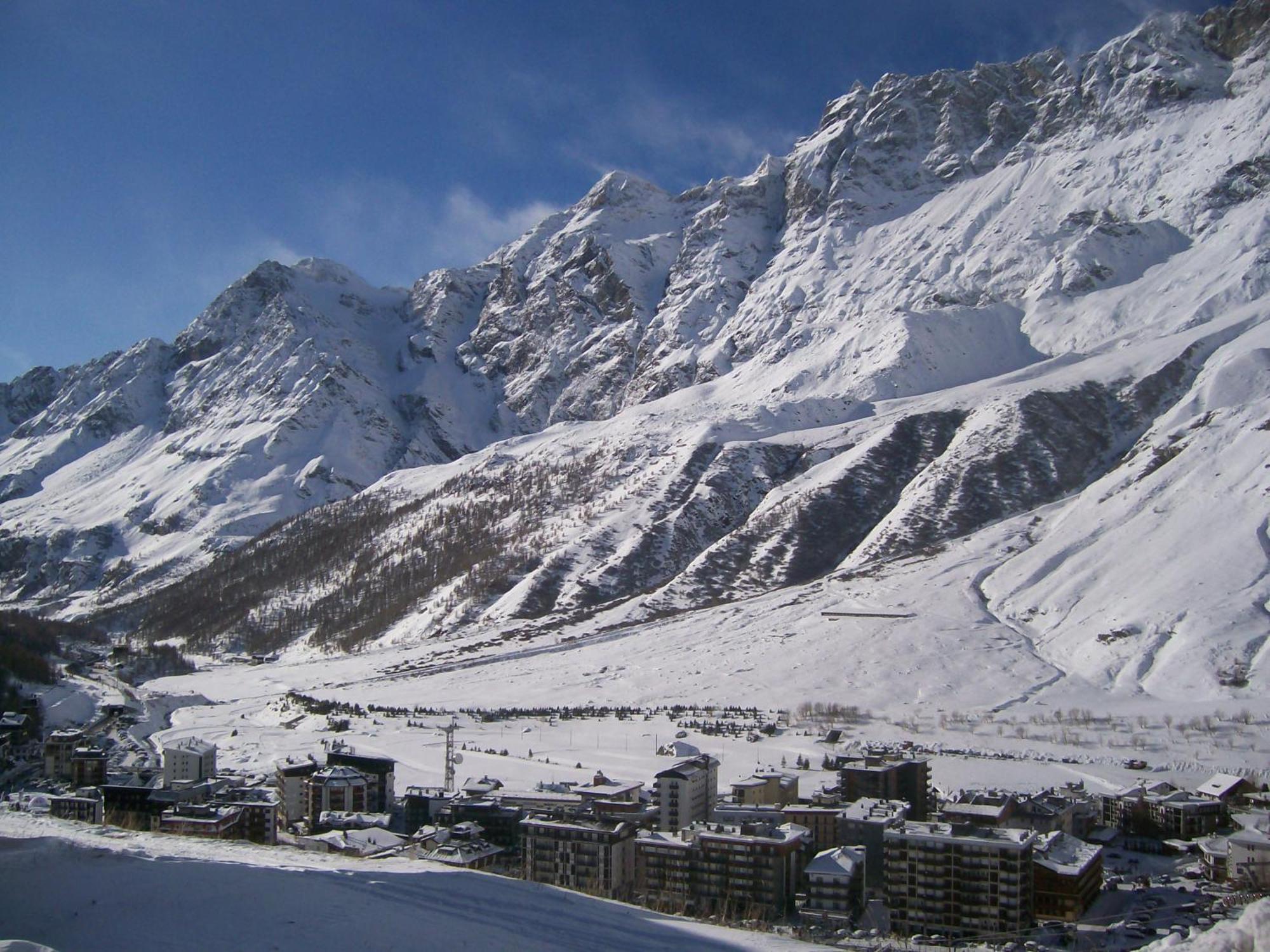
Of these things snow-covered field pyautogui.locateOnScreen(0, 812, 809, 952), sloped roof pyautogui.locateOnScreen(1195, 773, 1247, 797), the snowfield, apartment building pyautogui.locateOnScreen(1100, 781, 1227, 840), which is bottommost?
apartment building pyautogui.locateOnScreen(1100, 781, 1227, 840)

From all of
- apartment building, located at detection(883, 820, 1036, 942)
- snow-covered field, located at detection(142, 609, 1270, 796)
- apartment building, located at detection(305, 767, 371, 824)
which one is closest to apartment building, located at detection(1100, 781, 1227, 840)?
snow-covered field, located at detection(142, 609, 1270, 796)

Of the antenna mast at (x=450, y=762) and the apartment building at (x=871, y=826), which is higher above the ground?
the antenna mast at (x=450, y=762)

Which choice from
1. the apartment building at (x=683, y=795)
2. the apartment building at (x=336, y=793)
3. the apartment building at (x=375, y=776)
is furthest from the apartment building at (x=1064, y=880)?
the apartment building at (x=336, y=793)

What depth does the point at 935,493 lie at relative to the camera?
147375mm

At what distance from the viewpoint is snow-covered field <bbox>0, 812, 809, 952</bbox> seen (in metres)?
15.2

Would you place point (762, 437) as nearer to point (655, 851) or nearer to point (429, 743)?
point (429, 743)

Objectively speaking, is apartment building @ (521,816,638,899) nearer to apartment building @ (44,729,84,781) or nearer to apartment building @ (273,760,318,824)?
apartment building @ (273,760,318,824)

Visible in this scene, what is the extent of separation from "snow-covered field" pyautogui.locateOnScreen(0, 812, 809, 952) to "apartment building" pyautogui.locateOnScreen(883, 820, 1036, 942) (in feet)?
75.8

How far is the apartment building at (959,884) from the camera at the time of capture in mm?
38812

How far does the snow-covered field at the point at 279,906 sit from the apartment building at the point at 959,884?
23.1 m

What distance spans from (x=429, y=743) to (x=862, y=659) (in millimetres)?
41134

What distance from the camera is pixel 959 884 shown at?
39.7 m

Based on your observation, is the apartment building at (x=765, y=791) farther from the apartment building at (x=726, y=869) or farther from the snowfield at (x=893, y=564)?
the snowfield at (x=893, y=564)

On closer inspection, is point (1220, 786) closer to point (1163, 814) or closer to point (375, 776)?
point (1163, 814)
